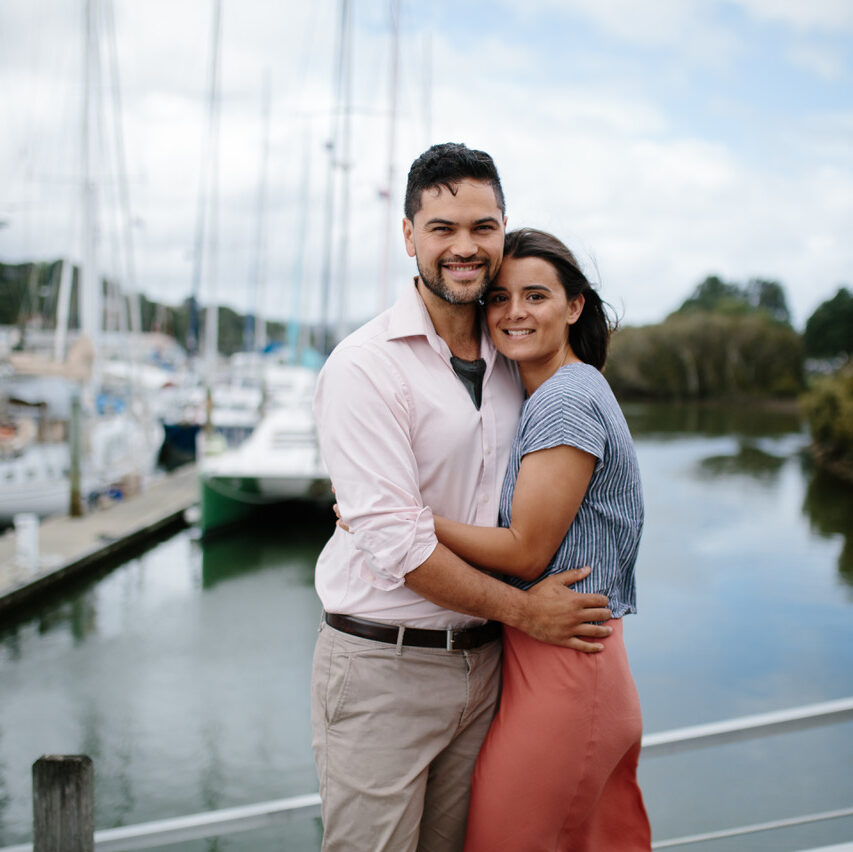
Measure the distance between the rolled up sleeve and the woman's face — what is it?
330 mm

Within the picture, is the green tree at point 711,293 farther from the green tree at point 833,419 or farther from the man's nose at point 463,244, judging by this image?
the man's nose at point 463,244

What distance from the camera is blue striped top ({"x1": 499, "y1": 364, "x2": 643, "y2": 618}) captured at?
6.08 ft

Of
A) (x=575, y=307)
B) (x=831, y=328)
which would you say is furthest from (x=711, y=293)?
(x=575, y=307)

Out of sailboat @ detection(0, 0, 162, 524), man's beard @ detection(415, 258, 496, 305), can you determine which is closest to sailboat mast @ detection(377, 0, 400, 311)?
sailboat @ detection(0, 0, 162, 524)

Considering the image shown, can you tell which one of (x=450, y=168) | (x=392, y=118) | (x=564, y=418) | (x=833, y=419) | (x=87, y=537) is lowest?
(x=87, y=537)

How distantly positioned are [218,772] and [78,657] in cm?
336

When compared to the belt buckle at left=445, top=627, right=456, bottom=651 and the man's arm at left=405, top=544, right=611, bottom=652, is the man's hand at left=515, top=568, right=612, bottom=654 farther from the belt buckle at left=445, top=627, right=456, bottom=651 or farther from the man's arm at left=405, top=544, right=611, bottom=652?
the belt buckle at left=445, top=627, right=456, bottom=651

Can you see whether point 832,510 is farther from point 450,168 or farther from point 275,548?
point 450,168

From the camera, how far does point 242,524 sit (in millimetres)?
15055

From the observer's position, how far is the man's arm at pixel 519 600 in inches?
71.5

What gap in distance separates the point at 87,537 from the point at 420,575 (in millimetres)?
11612

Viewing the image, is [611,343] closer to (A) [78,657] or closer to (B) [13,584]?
(A) [78,657]

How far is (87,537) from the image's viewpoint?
481 inches

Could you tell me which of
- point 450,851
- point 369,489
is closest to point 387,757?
point 450,851
